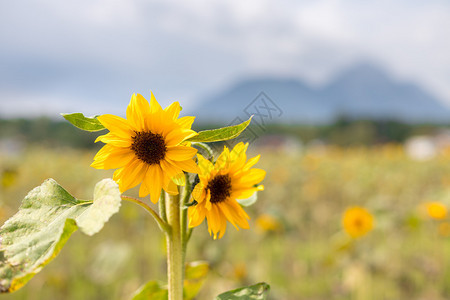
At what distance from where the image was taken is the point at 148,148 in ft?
1.36

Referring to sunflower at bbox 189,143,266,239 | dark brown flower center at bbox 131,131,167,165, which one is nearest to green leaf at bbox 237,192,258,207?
sunflower at bbox 189,143,266,239

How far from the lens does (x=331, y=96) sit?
6452 inches

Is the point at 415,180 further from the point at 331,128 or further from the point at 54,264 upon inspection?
the point at 331,128

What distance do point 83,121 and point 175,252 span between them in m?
0.16

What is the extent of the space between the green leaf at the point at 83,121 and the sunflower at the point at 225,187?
0.38 ft

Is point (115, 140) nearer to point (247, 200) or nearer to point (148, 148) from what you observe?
point (148, 148)

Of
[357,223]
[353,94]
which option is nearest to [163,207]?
[357,223]

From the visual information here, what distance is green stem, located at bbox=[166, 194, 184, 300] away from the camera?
0.38m

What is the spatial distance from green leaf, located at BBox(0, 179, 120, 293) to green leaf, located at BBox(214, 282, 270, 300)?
142mm

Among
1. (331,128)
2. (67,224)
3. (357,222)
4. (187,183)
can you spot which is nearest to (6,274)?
(67,224)

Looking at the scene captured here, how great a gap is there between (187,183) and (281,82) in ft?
572

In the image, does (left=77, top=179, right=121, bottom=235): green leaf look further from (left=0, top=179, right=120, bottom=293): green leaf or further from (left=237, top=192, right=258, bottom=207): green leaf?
(left=237, top=192, right=258, bottom=207): green leaf

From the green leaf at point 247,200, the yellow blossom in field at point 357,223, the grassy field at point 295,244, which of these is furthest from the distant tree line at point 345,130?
the green leaf at point 247,200

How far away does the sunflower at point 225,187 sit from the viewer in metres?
0.40
